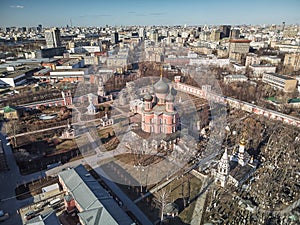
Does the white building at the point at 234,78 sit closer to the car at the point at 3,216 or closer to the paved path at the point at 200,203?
the paved path at the point at 200,203

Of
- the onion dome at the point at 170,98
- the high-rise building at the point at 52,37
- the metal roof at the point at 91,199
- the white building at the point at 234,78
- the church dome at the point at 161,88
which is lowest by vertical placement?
the metal roof at the point at 91,199

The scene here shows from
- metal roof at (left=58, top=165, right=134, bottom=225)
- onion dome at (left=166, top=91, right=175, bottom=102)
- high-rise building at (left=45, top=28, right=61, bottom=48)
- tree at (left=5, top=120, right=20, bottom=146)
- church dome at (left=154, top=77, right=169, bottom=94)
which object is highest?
high-rise building at (left=45, top=28, right=61, bottom=48)

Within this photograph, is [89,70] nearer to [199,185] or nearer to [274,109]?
[274,109]

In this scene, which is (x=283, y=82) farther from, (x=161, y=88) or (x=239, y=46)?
(x=239, y=46)

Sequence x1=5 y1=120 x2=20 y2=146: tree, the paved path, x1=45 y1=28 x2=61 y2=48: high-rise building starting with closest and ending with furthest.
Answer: the paved path
x1=5 y1=120 x2=20 y2=146: tree
x1=45 y1=28 x2=61 y2=48: high-rise building

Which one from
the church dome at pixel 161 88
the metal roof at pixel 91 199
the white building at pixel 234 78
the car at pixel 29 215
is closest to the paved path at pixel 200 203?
the metal roof at pixel 91 199

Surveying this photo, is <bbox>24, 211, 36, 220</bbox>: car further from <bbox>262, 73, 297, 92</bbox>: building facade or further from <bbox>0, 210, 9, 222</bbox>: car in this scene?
<bbox>262, 73, 297, 92</bbox>: building facade

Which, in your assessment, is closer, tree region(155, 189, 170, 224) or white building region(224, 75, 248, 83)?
tree region(155, 189, 170, 224)

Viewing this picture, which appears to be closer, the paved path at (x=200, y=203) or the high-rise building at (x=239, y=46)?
the paved path at (x=200, y=203)

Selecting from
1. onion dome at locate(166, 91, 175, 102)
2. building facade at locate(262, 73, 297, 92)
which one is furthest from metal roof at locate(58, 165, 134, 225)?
building facade at locate(262, 73, 297, 92)

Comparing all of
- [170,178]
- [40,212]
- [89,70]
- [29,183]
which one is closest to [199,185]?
[170,178]

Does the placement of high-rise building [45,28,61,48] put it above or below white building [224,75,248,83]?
above
